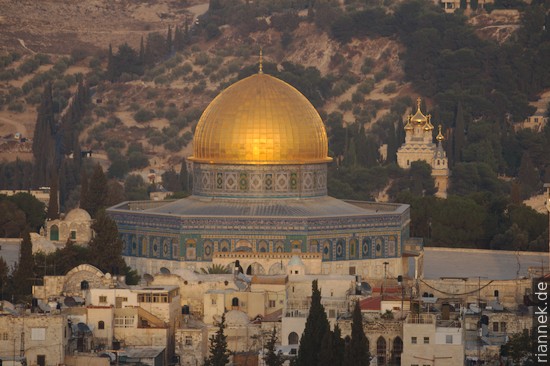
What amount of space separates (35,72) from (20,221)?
194 ft

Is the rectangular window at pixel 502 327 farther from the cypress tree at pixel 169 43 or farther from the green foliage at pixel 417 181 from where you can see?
the cypress tree at pixel 169 43

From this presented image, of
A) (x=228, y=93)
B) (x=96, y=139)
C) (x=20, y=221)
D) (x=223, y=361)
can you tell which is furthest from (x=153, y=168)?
(x=223, y=361)

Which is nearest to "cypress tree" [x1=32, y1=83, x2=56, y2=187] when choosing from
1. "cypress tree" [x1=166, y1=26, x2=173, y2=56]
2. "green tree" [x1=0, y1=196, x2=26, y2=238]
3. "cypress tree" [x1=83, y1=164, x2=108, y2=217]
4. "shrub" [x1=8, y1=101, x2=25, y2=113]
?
"shrub" [x1=8, y1=101, x2=25, y2=113]

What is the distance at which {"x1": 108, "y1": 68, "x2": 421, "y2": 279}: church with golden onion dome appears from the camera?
76562 mm

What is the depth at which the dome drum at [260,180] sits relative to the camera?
3103 inches

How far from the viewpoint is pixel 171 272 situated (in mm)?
75188

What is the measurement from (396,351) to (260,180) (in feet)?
60.7

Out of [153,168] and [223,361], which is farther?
[153,168]

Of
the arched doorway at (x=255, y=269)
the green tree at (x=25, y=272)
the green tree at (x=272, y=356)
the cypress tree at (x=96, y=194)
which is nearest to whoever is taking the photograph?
the green tree at (x=272, y=356)

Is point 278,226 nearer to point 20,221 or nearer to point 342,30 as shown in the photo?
point 20,221

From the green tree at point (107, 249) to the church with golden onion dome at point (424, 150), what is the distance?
3925 centimetres

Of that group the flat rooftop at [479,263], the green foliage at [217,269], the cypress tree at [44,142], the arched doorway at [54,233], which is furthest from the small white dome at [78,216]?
the cypress tree at [44,142]

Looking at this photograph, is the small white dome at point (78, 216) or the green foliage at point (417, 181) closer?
the small white dome at point (78, 216)

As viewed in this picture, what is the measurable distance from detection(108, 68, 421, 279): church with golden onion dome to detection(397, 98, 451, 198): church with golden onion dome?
3443 cm
